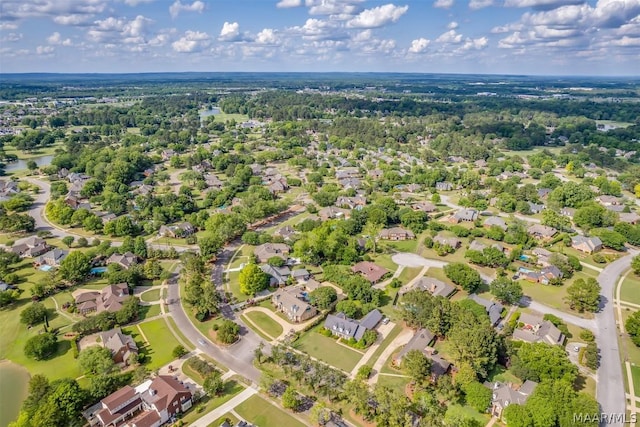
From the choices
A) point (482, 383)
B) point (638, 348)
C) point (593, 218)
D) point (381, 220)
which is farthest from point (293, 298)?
point (593, 218)

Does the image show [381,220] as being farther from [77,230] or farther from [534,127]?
[534,127]

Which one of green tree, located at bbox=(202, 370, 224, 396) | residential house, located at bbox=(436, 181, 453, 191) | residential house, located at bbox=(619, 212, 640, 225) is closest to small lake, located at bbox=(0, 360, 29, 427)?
green tree, located at bbox=(202, 370, 224, 396)

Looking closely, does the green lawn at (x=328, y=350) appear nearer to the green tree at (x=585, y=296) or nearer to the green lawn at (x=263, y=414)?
the green lawn at (x=263, y=414)

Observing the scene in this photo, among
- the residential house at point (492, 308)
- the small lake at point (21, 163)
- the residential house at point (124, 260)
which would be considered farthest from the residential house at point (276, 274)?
the small lake at point (21, 163)

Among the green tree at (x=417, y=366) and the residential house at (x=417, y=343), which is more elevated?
the green tree at (x=417, y=366)

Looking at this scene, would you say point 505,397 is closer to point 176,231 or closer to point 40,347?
point 40,347

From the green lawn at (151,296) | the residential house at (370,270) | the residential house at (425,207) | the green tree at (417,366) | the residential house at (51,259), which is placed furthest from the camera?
the residential house at (425,207)

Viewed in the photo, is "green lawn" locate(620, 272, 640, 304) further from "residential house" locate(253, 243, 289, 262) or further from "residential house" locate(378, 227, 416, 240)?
"residential house" locate(253, 243, 289, 262)
